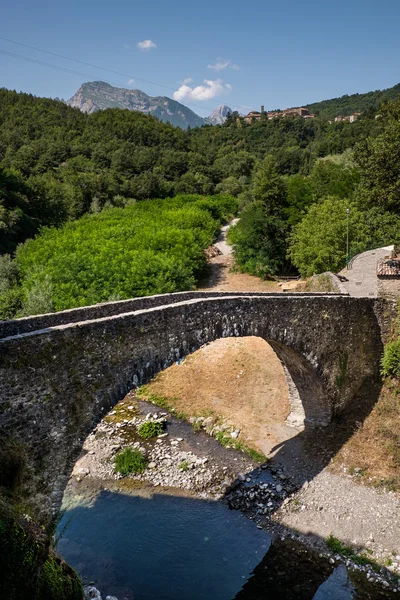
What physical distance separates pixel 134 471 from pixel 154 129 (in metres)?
85.6

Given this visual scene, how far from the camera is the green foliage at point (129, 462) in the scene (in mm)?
16047

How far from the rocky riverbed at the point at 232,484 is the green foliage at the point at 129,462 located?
183 mm

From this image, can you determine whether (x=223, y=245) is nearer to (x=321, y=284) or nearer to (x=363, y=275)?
(x=363, y=275)

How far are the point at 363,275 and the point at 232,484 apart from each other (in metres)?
12.9

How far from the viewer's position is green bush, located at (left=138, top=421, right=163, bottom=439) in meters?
18.3

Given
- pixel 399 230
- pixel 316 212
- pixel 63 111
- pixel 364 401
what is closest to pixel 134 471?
pixel 364 401

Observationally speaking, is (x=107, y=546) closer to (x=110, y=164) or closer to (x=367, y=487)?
(x=367, y=487)

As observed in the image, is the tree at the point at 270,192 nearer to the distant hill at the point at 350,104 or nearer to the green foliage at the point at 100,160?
the green foliage at the point at 100,160

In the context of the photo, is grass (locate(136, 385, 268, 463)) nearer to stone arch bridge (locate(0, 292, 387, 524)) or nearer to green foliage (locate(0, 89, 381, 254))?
stone arch bridge (locate(0, 292, 387, 524))

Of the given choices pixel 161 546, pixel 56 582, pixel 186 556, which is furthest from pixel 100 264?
pixel 56 582

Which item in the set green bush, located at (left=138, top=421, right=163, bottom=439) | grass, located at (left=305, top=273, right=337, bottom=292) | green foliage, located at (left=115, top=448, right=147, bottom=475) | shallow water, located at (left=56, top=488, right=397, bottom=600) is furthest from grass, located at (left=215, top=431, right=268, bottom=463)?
grass, located at (left=305, top=273, right=337, bottom=292)

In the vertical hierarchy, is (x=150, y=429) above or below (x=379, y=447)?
below

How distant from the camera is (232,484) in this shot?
1520 cm

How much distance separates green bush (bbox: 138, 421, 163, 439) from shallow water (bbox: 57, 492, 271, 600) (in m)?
3.47
